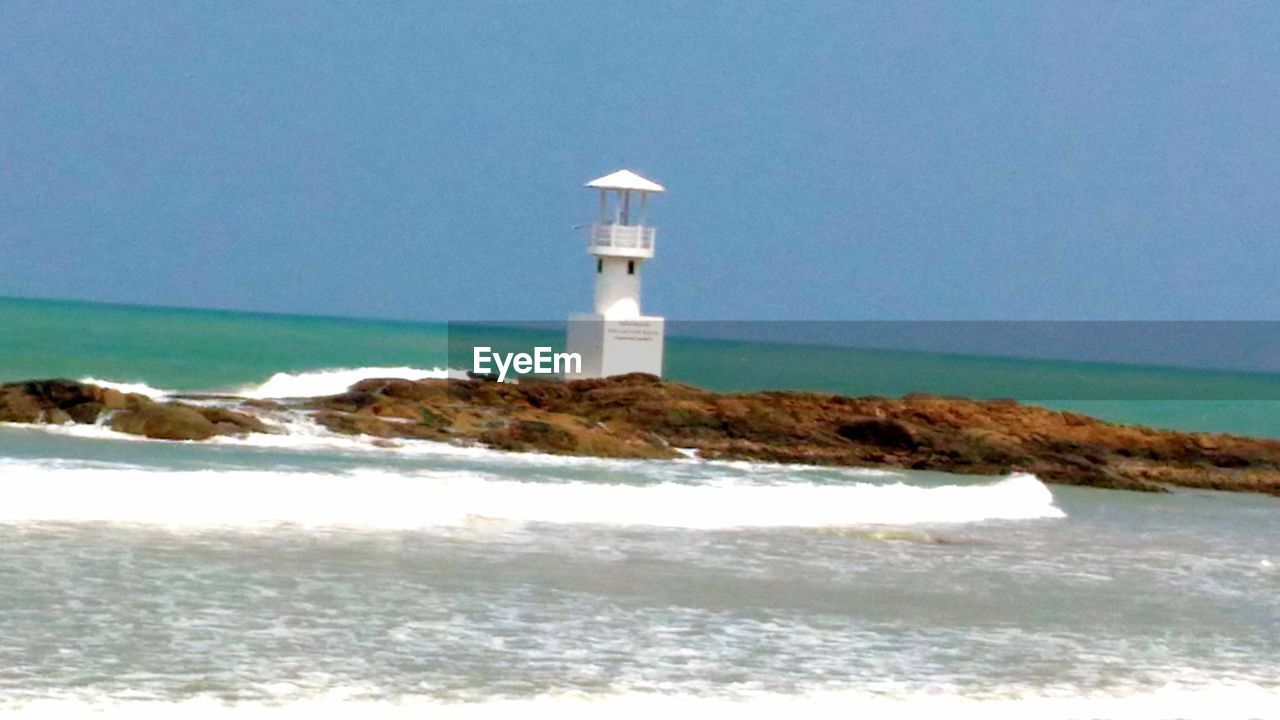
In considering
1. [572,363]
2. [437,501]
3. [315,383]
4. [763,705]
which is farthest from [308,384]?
[763,705]

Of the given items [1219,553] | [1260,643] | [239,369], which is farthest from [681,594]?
[239,369]

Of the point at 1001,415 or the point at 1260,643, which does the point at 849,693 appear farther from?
the point at 1001,415

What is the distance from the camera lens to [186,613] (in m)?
8.55

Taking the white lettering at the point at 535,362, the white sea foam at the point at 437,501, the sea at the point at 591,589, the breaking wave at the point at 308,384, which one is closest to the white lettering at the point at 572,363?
the white lettering at the point at 535,362

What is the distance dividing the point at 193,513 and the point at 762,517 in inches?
165

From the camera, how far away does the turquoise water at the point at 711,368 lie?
4022 cm

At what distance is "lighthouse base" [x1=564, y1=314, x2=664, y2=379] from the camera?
24828 millimetres

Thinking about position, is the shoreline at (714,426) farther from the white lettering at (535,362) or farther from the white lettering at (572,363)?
the white lettering at (535,362)

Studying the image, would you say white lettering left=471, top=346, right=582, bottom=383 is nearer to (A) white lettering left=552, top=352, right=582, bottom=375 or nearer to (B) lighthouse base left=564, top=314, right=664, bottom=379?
(A) white lettering left=552, top=352, right=582, bottom=375

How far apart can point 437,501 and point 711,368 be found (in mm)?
46131

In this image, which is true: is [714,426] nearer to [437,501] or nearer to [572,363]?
[572,363]

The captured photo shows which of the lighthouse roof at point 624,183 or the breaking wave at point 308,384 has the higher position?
the lighthouse roof at point 624,183

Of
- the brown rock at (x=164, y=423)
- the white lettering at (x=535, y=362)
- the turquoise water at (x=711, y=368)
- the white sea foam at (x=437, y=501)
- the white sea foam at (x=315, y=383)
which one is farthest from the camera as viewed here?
the turquoise water at (x=711, y=368)

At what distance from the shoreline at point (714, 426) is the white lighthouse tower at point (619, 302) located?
205cm
